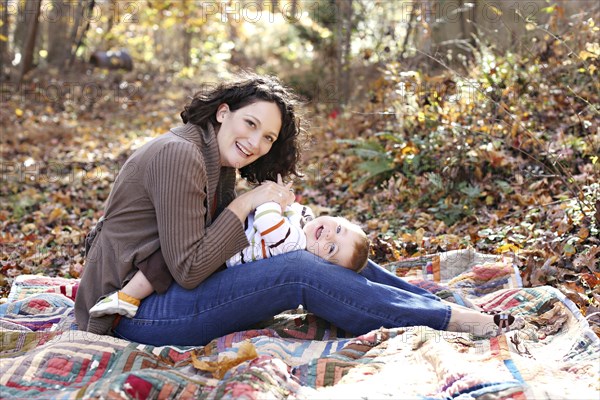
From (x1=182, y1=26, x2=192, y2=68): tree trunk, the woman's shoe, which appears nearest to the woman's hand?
the woman's shoe

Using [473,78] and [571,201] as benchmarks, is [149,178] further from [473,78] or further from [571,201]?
[473,78]

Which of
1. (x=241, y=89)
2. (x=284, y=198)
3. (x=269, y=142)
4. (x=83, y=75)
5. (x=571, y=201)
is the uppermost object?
(x=241, y=89)

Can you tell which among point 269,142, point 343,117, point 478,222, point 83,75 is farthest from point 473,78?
point 83,75

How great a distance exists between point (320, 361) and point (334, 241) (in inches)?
23.1

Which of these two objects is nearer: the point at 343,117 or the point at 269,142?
the point at 269,142

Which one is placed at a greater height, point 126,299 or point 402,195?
point 126,299

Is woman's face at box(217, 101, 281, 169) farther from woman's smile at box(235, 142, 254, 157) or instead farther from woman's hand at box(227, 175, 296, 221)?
woman's hand at box(227, 175, 296, 221)

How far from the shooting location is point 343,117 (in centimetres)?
809

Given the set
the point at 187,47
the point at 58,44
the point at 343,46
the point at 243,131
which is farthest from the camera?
Result: the point at 187,47

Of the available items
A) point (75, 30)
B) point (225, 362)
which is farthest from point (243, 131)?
point (75, 30)

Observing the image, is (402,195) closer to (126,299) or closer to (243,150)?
(243,150)

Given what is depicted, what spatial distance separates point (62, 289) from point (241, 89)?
5.36 feet

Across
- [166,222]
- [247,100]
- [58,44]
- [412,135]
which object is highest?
[247,100]

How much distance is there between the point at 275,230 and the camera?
10.2ft
